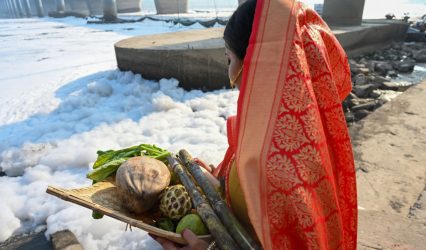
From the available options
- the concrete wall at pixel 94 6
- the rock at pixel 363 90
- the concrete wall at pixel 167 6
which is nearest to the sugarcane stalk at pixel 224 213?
the rock at pixel 363 90

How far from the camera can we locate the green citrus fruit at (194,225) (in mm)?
1675

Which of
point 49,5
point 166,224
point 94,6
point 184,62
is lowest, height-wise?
point 49,5

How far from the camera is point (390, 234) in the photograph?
2182 mm

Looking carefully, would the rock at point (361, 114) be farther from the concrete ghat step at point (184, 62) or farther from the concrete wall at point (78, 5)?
the concrete wall at point (78, 5)

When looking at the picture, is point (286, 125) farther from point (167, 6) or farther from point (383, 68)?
point (167, 6)


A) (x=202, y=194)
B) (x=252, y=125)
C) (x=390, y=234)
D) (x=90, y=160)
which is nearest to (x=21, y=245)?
(x=90, y=160)

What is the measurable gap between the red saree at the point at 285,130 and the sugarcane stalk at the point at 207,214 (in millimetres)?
289

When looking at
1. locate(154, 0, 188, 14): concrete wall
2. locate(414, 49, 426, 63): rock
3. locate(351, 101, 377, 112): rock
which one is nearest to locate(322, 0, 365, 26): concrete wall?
locate(414, 49, 426, 63): rock

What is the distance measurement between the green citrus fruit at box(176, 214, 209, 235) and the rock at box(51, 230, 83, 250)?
116 cm

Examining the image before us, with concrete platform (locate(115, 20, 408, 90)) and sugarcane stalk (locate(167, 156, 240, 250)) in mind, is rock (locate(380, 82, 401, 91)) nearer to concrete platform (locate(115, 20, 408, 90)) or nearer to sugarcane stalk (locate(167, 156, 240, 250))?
concrete platform (locate(115, 20, 408, 90))

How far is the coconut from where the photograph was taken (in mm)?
1760

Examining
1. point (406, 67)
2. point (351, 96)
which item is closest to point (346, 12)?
point (406, 67)

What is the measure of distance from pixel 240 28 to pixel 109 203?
3.71ft

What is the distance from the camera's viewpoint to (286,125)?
1.25m
